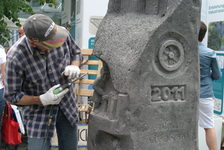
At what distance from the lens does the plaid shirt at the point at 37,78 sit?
2.60 metres

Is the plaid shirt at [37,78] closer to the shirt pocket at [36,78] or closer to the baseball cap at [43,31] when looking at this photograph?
the shirt pocket at [36,78]

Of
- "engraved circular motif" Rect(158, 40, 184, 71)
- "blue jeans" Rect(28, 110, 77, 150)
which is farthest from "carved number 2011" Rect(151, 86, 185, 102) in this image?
Result: "blue jeans" Rect(28, 110, 77, 150)

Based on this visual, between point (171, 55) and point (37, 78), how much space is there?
42.2 inches

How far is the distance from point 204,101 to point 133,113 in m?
1.48

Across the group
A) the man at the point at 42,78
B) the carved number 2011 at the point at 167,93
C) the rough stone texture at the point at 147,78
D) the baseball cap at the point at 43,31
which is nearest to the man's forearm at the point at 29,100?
the man at the point at 42,78

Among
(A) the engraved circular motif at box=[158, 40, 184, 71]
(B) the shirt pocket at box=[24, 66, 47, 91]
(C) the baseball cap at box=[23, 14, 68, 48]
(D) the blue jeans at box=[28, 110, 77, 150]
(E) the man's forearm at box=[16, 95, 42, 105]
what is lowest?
(D) the blue jeans at box=[28, 110, 77, 150]

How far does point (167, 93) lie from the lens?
2836mm

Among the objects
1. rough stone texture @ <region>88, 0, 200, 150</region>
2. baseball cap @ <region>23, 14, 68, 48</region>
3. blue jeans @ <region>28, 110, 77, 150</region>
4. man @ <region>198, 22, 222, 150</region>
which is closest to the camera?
baseball cap @ <region>23, 14, 68, 48</region>

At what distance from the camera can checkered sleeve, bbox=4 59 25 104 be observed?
2.57m

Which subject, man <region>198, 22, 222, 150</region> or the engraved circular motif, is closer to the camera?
the engraved circular motif

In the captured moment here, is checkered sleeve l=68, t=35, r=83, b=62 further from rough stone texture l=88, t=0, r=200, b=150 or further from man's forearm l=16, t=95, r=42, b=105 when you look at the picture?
man's forearm l=16, t=95, r=42, b=105

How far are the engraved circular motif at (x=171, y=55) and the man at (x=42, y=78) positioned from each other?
0.68 meters

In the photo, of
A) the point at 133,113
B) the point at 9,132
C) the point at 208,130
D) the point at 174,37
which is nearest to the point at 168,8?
the point at 174,37

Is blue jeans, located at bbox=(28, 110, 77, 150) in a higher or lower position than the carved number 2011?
lower
